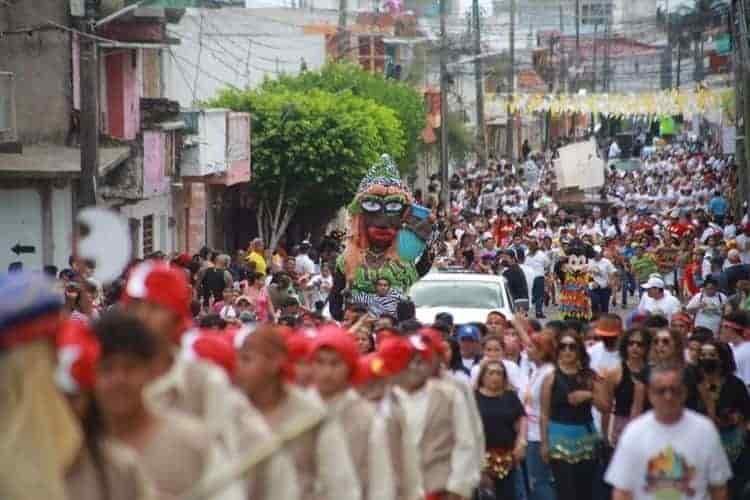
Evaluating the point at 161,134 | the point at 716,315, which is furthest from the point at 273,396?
the point at 161,134

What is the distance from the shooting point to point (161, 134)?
37.7 metres

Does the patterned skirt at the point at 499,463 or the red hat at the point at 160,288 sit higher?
the red hat at the point at 160,288

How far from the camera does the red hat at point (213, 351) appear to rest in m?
9.48

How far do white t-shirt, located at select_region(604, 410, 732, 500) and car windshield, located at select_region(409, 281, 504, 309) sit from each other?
1303 cm

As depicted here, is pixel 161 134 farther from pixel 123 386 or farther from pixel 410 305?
pixel 123 386

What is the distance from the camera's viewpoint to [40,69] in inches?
1379

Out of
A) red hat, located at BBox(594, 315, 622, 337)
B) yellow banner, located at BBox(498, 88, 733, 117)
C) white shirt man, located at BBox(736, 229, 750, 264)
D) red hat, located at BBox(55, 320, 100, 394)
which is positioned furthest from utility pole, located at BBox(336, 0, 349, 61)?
red hat, located at BBox(55, 320, 100, 394)

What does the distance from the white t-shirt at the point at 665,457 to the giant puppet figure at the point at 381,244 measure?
12200 mm

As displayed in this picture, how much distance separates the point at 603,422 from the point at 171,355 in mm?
6838

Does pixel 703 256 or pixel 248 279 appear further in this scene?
pixel 703 256

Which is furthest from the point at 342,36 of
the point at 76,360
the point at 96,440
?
the point at 96,440

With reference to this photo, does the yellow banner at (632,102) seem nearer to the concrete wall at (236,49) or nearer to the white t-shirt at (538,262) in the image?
the concrete wall at (236,49)

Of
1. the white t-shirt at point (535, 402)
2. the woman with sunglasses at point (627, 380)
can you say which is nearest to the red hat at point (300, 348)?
the white t-shirt at point (535, 402)

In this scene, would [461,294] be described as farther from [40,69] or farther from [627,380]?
[40,69]
